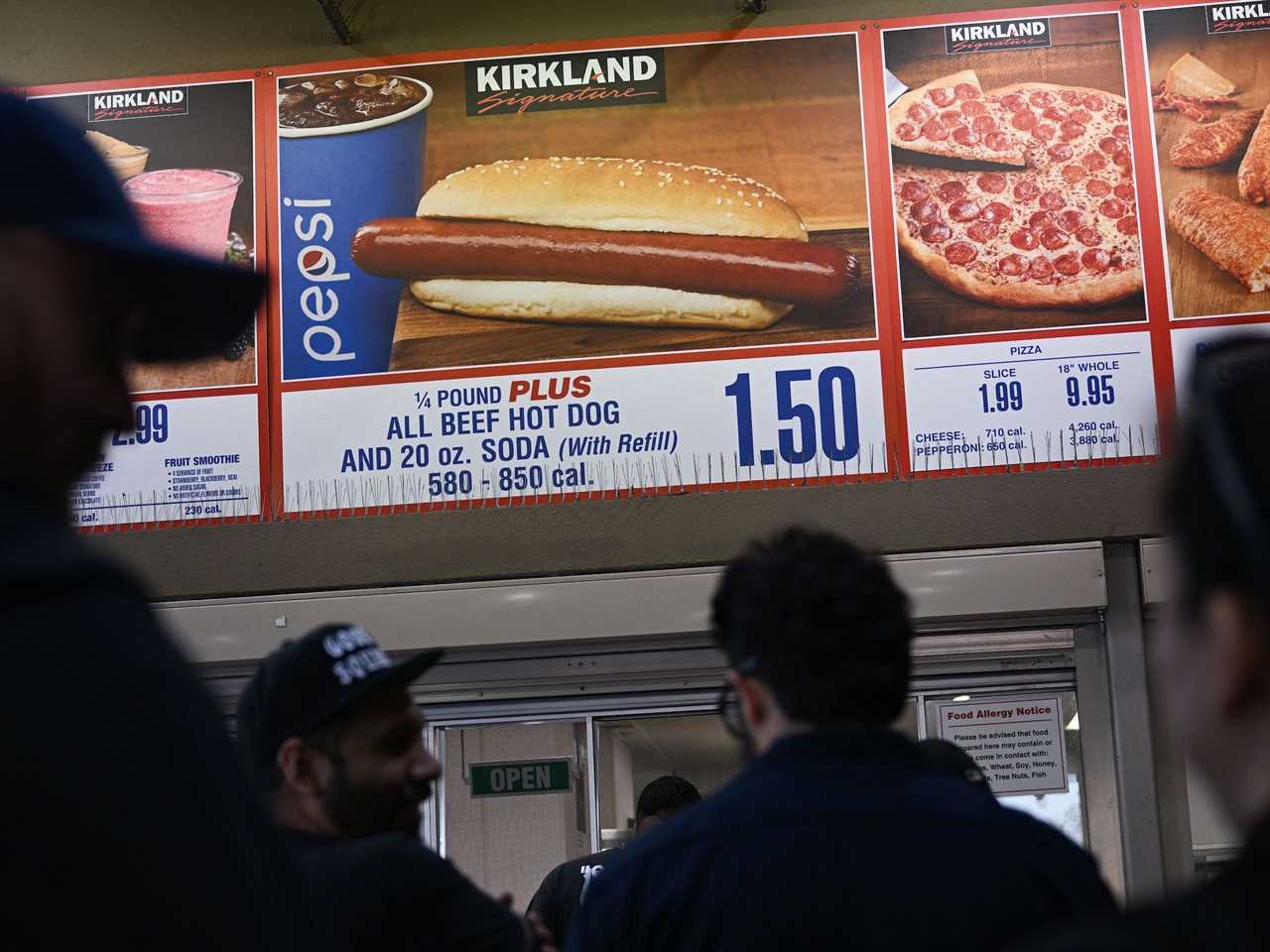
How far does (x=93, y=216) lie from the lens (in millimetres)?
891

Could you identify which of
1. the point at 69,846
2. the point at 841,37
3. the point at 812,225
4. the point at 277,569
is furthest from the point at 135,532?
the point at 69,846

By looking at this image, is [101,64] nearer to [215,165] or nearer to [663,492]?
[215,165]

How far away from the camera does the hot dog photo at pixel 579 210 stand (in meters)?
7.08

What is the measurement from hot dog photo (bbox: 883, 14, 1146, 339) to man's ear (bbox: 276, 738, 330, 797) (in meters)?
5.26

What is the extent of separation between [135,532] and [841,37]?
401 cm

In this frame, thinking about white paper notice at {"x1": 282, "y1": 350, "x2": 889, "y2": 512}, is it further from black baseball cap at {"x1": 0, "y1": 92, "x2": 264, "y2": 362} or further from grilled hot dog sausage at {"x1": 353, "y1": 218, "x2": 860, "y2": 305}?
black baseball cap at {"x1": 0, "y1": 92, "x2": 264, "y2": 362}

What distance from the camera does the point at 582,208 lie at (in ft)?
23.5

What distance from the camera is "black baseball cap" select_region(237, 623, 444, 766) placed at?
2.07 meters

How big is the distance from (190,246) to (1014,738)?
442 centimetres

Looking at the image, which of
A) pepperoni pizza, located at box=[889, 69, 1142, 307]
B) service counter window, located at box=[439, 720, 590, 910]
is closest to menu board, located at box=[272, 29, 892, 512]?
pepperoni pizza, located at box=[889, 69, 1142, 307]
